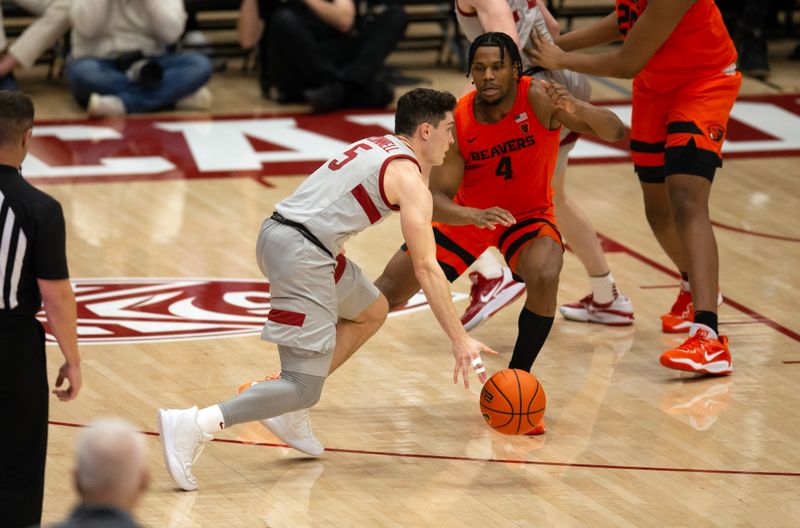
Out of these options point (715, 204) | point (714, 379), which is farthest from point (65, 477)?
point (715, 204)

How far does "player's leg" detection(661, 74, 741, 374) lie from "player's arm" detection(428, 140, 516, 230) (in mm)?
1033

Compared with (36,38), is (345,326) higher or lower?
higher

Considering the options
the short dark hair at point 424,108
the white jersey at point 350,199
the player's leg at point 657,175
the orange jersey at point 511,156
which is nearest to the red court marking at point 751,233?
the player's leg at point 657,175

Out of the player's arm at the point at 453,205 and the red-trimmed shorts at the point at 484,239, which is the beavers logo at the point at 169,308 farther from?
the player's arm at the point at 453,205

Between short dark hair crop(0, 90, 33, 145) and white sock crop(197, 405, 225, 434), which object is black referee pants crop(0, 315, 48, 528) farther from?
white sock crop(197, 405, 225, 434)

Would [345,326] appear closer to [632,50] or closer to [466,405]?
[466,405]

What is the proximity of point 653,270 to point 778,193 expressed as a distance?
193 cm

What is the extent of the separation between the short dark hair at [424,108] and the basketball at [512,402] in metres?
1.00

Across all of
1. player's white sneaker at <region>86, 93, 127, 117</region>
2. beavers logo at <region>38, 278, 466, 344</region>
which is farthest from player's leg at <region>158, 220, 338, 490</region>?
player's white sneaker at <region>86, 93, 127, 117</region>

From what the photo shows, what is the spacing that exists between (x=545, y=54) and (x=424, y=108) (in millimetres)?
1497

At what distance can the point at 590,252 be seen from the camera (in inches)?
274

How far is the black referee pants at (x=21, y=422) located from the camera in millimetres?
4094

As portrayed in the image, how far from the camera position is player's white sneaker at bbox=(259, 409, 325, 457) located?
5.29m

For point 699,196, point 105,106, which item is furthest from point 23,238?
point 105,106
